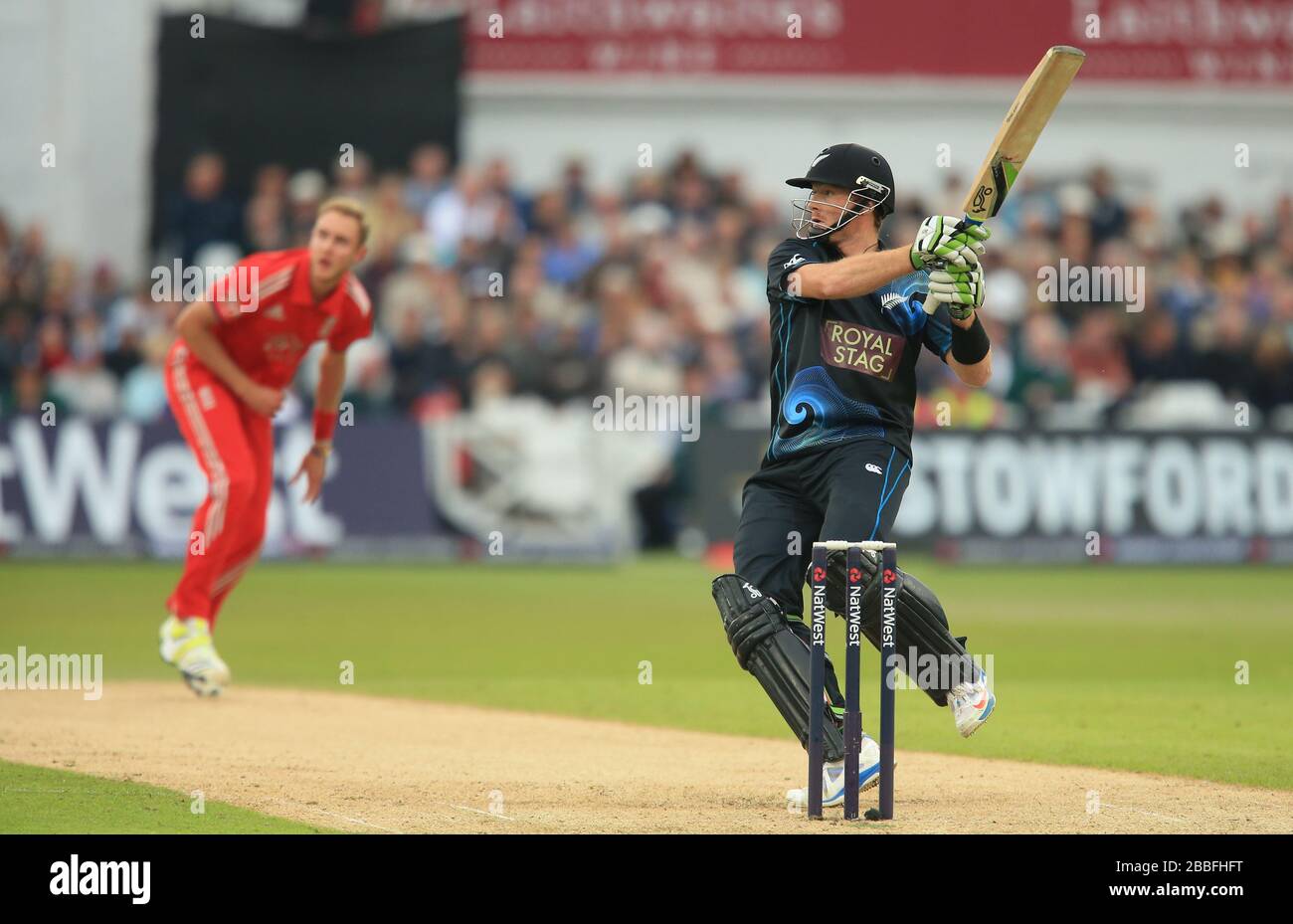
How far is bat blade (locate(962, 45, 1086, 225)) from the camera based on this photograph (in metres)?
7.36

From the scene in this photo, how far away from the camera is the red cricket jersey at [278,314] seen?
11023 mm

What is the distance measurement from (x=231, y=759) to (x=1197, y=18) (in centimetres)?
2324

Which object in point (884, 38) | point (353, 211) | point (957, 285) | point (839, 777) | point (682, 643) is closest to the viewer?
point (957, 285)

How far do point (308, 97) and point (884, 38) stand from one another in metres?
8.40

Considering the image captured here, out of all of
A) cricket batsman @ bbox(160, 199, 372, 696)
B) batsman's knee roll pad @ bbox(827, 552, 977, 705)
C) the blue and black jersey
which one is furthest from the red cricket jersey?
batsman's knee roll pad @ bbox(827, 552, 977, 705)

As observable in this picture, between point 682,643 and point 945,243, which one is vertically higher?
point 945,243

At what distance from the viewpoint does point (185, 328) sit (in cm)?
1101

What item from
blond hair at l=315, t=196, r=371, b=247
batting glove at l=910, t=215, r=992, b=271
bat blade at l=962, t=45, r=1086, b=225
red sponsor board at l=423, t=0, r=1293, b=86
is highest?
red sponsor board at l=423, t=0, r=1293, b=86

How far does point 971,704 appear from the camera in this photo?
7.81 m

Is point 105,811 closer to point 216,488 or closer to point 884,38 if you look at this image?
point 216,488

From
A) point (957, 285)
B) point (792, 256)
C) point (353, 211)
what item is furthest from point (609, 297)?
point (957, 285)

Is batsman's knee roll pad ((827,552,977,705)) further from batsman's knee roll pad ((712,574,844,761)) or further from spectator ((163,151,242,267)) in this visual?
spectator ((163,151,242,267))

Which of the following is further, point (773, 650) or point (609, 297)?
point (609, 297)
